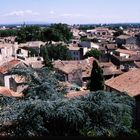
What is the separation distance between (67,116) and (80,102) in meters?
0.78

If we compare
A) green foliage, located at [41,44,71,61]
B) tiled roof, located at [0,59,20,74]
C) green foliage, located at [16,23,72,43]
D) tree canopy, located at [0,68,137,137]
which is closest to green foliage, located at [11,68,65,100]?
tree canopy, located at [0,68,137,137]

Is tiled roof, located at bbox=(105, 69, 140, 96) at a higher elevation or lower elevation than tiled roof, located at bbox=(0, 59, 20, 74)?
higher

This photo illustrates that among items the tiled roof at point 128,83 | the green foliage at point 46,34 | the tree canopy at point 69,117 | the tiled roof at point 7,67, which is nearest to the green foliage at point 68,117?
the tree canopy at point 69,117

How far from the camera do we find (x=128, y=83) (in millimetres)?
20734

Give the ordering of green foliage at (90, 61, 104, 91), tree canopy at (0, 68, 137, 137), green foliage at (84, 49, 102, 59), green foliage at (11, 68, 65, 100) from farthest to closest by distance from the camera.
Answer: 1. green foliage at (84, 49, 102, 59)
2. green foliage at (90, 61, 104, 91)
3. green foliage at (11, 68, 65, 100)
4. tree canopy at (0, 68, 137, 137)

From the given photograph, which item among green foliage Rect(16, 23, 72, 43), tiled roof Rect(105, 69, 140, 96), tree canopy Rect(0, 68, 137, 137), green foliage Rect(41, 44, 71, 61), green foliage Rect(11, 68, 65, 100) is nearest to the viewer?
tree canopy Rect(0, 68, 137, 137)

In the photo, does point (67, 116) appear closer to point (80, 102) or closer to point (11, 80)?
point (80, 102)

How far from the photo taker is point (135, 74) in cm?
2189

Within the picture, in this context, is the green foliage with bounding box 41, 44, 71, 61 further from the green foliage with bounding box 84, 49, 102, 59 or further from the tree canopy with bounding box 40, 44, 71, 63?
the green foliage with bounding box 84, 49, 102, 59

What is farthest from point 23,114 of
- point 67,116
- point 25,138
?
point 25,138

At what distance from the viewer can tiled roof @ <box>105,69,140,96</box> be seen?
19419 millimetres

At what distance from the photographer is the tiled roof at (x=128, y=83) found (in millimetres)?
19419

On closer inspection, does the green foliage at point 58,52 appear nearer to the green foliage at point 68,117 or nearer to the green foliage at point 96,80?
the green foliage at point 96,80

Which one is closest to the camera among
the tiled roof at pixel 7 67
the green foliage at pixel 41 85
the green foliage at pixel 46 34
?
the green foliage at pixel 41 85
